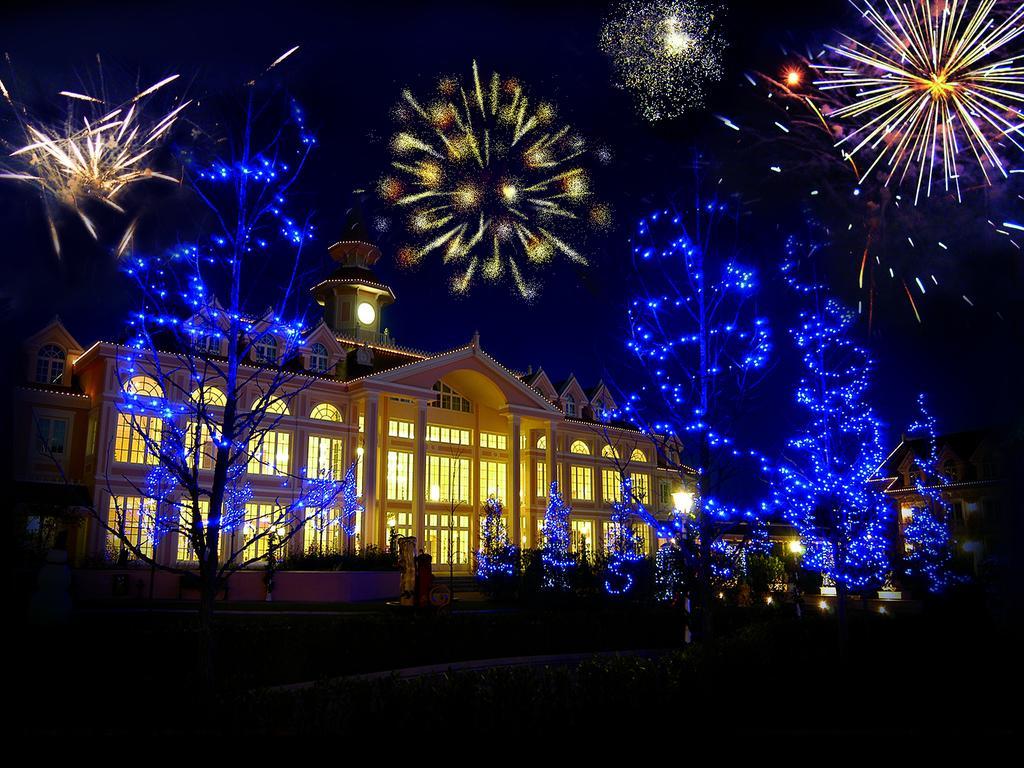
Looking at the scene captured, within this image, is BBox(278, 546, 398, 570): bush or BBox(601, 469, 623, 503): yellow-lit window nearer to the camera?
BBox(278, 546, 398, 570): bush

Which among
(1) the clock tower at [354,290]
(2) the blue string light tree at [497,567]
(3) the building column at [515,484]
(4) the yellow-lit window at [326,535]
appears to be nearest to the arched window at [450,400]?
(3) the building column at [515,484]

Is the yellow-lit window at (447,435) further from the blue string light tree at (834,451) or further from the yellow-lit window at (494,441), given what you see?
the blue string light tree at (834,451)

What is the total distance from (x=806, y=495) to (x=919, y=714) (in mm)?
9295

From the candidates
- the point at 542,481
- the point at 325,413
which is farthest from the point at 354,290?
the point at 542,481

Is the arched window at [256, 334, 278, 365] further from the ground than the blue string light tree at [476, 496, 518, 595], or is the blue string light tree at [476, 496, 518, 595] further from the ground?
the arched window at [256, 334, 278, 365]

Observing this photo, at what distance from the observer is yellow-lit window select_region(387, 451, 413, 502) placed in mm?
40094

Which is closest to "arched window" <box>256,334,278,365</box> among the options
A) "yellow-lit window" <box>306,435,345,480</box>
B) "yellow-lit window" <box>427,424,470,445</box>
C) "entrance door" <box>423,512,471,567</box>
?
"yellow-lit window" <box>306,435,345,480</box>

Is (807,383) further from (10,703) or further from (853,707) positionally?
(10,703)

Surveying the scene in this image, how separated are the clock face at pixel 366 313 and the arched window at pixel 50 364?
16.4 meters

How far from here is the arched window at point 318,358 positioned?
38.4m

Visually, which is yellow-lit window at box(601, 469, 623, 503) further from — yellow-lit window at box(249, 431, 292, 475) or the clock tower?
yellow-lit window at box(249, 431, 292, 475)

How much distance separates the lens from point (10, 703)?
9.95 metres

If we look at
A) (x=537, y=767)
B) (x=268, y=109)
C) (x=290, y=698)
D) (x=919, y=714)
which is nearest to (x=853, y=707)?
(x=919, y=714)

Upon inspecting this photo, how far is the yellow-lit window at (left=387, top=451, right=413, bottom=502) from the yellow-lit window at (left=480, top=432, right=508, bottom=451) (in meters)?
5.63
